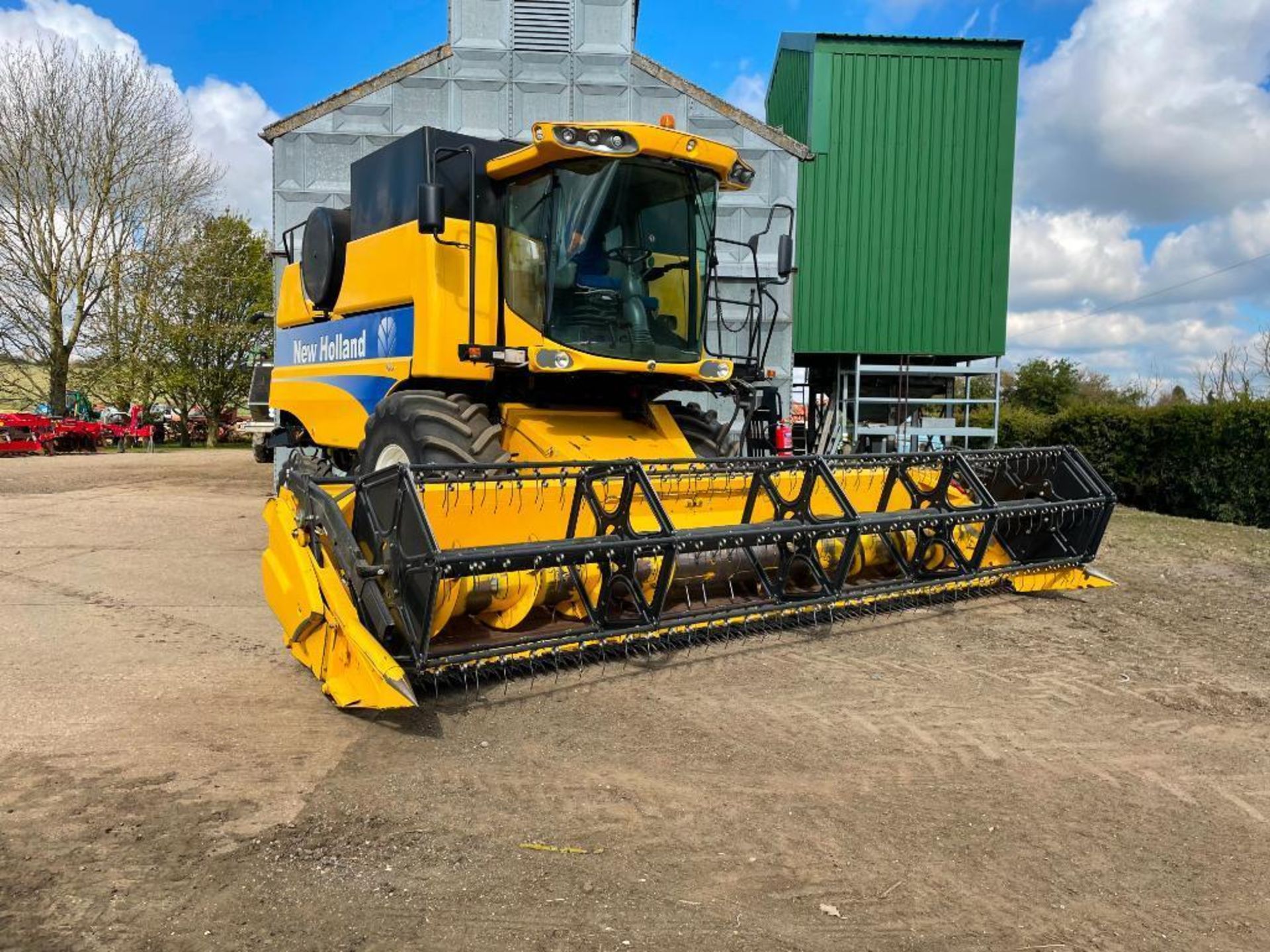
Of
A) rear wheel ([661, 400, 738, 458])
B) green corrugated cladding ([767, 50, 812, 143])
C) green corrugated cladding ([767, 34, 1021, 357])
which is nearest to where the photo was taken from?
rear wheel ([661, 400, 738, 458])

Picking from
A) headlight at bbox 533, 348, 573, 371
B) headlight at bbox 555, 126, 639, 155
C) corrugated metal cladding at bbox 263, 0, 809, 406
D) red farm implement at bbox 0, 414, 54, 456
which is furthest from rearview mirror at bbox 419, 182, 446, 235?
red farm implement at bbox 0, 414, 54, 456

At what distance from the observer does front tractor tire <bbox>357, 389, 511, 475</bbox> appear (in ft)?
17.5

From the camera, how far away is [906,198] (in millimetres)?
16188

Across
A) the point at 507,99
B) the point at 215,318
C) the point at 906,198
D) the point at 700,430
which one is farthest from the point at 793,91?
the point at 215,318

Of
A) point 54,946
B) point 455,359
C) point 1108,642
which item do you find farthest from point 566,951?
point 1108,642

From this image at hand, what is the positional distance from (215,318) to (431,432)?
3014cm

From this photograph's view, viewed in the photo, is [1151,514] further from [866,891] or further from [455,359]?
[866,891]

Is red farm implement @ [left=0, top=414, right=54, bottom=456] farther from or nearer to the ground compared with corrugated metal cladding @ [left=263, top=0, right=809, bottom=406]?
nearer to the ground

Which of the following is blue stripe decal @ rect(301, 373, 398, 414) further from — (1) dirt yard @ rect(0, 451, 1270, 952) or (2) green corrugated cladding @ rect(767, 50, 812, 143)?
(2) green corrugated cladding @ rect(767, 50, 812, 143)

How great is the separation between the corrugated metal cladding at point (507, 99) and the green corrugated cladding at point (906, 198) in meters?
3.17

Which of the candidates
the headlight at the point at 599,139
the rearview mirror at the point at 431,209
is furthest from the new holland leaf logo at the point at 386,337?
the headlight at the point at 599,139

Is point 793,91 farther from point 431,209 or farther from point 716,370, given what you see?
point 431,209

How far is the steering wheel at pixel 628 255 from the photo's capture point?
5809 mm

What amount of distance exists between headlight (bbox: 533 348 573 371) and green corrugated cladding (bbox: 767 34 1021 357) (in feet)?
36.6
